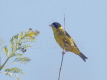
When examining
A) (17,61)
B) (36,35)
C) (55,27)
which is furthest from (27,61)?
(55,27)

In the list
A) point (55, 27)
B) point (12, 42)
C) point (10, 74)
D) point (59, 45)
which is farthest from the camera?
point (55, 27)

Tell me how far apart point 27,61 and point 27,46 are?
25 centimetres

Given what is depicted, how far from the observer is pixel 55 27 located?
664 centimetres

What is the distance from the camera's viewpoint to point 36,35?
4078mm

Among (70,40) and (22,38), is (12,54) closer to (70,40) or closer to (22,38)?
(22,38)

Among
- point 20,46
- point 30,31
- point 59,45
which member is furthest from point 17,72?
point 59,45

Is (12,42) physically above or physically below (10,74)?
above

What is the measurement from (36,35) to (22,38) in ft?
0.74

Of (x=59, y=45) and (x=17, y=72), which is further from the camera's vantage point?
(x=59, y=45)

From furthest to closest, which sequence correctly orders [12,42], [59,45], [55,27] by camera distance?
[55,27] < [59,45] < [12,42]

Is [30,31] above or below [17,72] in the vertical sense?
above

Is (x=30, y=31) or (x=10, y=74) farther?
(x=30, y=31)

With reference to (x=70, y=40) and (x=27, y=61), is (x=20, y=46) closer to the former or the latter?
(x=27, y=61)

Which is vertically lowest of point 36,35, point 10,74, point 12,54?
point 10,74
